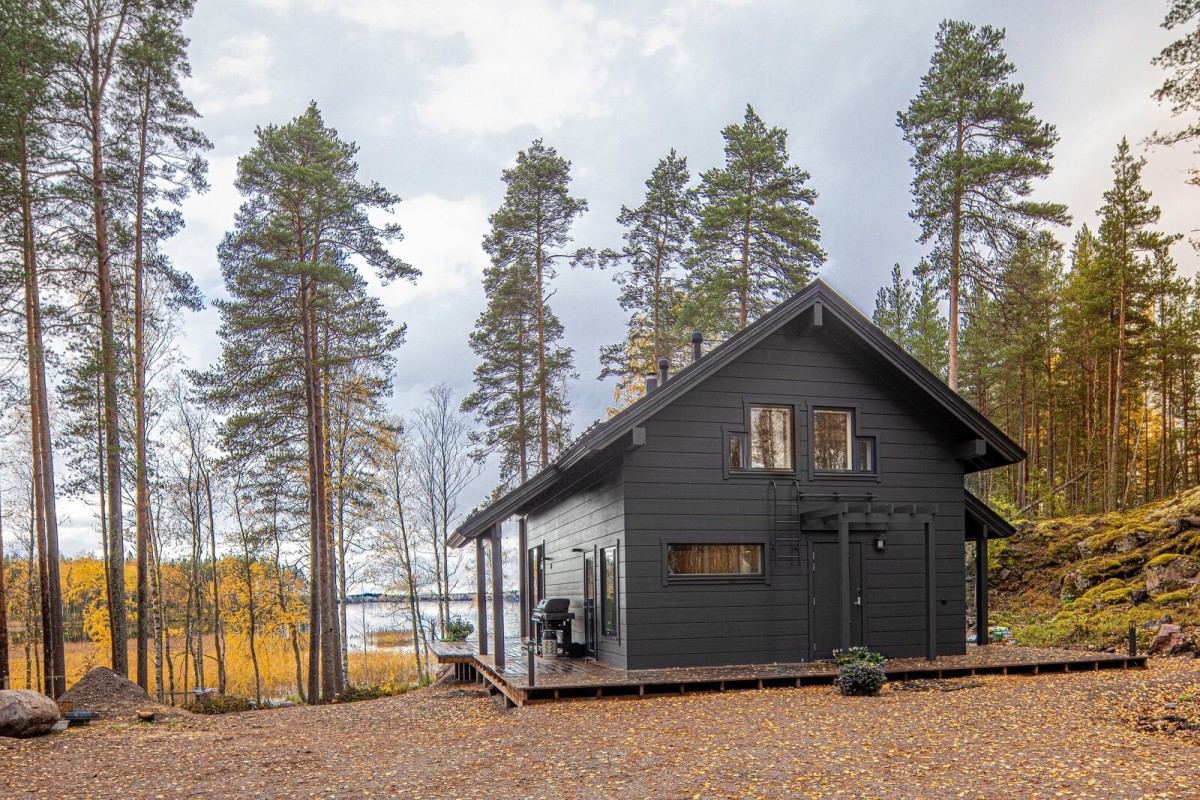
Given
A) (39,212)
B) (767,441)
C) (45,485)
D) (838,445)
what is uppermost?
(39,212)

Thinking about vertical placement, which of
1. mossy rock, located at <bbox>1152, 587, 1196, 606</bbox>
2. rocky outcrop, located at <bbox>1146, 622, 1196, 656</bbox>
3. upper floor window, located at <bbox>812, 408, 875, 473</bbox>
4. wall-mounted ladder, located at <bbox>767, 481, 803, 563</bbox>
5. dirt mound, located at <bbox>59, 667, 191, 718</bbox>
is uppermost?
upper floor window, located at <bbox>812, 408, 875, 473</bbox>

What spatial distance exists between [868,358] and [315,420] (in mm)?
11230

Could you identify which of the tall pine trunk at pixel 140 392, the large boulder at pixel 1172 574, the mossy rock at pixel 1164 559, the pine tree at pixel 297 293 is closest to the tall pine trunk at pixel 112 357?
the tall pine trunk at pixel 140 392

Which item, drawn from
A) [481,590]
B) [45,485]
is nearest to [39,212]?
[45,485]

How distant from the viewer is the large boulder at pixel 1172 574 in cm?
1525

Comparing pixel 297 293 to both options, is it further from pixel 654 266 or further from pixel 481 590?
pixel 654 266

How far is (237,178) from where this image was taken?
17.3 m

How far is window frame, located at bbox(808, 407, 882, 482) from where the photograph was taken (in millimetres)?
12508

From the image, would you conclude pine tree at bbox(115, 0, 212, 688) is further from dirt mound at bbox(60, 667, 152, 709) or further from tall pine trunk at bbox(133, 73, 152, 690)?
dirt mound at bbox(60, 667, 152, 709)

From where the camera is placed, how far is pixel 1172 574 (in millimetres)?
15531

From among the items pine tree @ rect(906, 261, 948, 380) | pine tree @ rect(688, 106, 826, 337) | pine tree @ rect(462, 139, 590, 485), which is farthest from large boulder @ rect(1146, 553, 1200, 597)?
pine tree @ rect(906, 261, 948, 380)

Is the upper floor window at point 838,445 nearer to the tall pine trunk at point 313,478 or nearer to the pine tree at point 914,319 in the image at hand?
the tall pine trunk at point 313,478

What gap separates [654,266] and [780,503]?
13.8 m

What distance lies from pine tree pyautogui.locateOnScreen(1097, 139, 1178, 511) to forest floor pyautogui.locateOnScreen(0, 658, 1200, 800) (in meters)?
16.9
